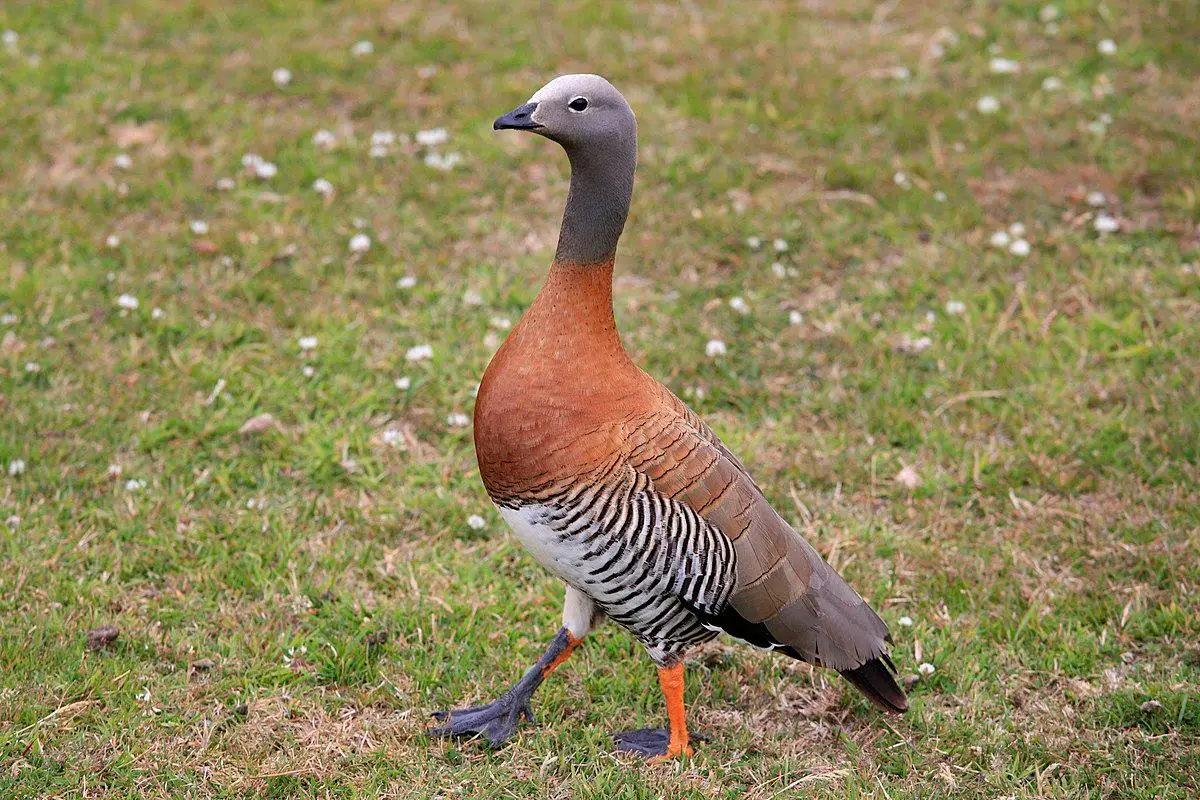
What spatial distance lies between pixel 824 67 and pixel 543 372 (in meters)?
4.69

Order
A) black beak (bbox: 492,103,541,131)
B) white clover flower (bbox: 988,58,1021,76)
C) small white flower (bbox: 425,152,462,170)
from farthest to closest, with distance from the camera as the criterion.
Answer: white clover flower (bbox: 988,58,1021,76) < small white flower (bbox: 425,152,462,170) < black beak (bbox: 492,103,541,131)

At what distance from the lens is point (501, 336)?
17.6ft

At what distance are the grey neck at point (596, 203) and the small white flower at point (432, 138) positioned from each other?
11.2ft

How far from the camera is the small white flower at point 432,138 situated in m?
6.51

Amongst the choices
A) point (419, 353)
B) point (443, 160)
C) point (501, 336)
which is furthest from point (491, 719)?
point (443, 160)

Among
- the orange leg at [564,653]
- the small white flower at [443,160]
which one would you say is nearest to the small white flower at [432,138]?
the small white flower at [443,160]

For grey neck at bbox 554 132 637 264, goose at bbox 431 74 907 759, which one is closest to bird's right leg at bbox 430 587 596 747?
goose at bbox 431 74 907 759

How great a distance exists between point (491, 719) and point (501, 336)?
217cm

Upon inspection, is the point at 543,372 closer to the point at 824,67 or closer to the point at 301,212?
the point at 301,212

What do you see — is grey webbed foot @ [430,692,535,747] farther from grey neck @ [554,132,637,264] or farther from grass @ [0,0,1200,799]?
grey neck @ [554,132,637,264]

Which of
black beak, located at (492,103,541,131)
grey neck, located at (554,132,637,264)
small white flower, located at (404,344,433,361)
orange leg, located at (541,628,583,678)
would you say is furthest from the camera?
small white flower, located at (404,344,433,361)

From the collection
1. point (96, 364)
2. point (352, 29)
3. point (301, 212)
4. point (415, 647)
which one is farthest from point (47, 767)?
point (352, 29)

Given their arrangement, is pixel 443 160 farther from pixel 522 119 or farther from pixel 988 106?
pixel 522 119

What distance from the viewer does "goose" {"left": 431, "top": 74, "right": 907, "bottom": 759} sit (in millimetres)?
3184
